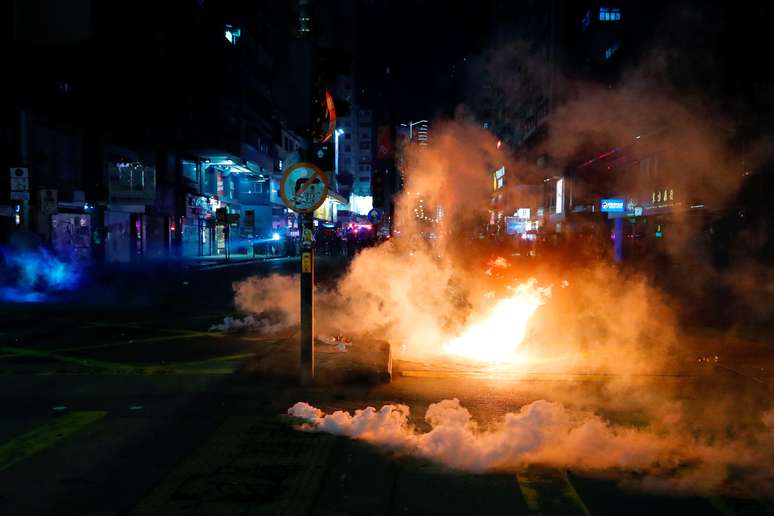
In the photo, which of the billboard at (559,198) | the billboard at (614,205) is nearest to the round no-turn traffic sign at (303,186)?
the billboard at (614,205)

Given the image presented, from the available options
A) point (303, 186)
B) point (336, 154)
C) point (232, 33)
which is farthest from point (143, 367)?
point (232, 33)

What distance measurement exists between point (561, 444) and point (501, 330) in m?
4.48

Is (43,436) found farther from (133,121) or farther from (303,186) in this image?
(133,121)

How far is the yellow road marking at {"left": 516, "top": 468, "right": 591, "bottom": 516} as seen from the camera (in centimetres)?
326

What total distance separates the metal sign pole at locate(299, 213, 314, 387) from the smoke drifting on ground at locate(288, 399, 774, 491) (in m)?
0.98

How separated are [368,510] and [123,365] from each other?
4.92m

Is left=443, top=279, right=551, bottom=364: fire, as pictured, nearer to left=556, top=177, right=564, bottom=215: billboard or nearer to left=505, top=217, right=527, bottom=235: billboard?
left=556, top=177, right=564, bottom=215: billboard

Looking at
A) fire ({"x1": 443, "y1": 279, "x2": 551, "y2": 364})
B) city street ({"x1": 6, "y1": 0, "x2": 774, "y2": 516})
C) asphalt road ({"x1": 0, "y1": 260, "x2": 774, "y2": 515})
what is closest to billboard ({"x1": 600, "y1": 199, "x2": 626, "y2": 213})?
city street ({"x1": 6, "y1": 0, "x2": 774, "y2": 516})

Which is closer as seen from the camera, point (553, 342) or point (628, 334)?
point (553, 342)

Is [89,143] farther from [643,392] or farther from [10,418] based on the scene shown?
[643,392]

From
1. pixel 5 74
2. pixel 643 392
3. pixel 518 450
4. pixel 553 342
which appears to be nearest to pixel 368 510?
pixel 518 450

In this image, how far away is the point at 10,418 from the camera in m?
4.95

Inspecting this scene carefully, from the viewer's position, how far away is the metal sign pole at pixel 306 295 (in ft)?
19.2

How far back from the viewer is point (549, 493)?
351cm
